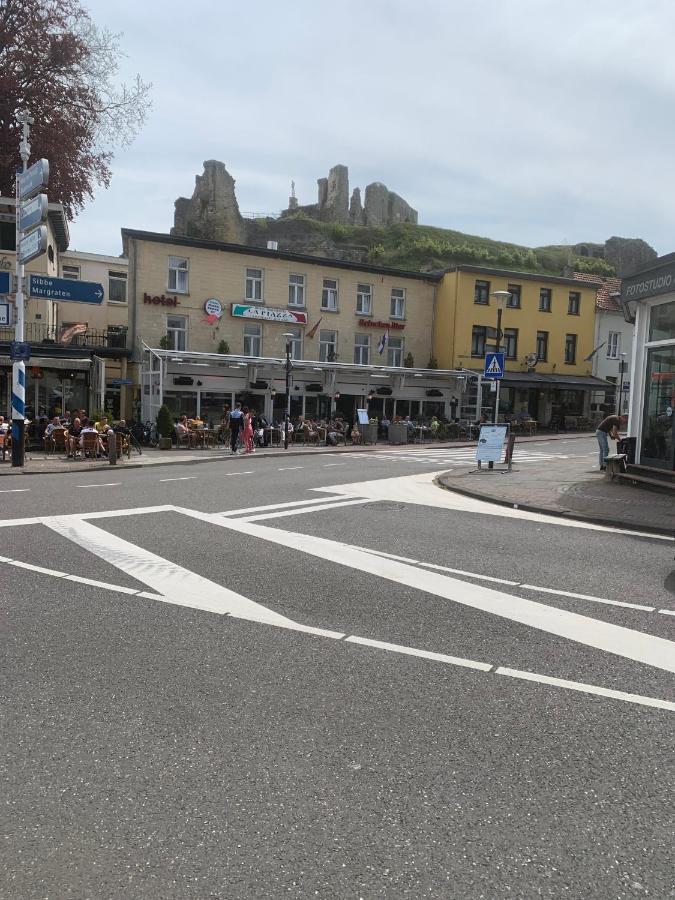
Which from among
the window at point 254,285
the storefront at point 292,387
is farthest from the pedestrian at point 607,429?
the window at point 254,285

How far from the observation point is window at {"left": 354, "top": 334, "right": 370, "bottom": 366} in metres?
38.2

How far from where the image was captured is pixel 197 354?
1179 inches

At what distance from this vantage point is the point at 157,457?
22281mm

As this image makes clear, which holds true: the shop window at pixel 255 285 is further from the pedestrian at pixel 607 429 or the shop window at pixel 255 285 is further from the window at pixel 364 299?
the pedestrian at pixel 607 429

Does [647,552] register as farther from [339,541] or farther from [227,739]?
[227,739]

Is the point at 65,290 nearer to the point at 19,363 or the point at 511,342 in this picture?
the point at 19,363

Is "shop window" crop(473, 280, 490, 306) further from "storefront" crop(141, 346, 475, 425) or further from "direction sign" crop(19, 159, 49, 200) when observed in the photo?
"direction sign" crop(19, 159, 49, 200)

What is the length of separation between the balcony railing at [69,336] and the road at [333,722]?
2287 cm

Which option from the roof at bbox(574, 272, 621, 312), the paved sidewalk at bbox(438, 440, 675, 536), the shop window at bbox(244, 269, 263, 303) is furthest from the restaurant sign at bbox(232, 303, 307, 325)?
the roof at bbox(574, 272, 621, 312)

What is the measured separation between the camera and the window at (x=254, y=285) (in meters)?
35.0

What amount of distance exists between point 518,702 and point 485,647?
2.94ft

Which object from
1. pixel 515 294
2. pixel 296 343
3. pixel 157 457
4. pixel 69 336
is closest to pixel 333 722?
pixel 157 457

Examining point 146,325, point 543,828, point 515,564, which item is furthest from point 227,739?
point 146,325

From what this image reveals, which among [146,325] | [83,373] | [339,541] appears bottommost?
[339,541]
